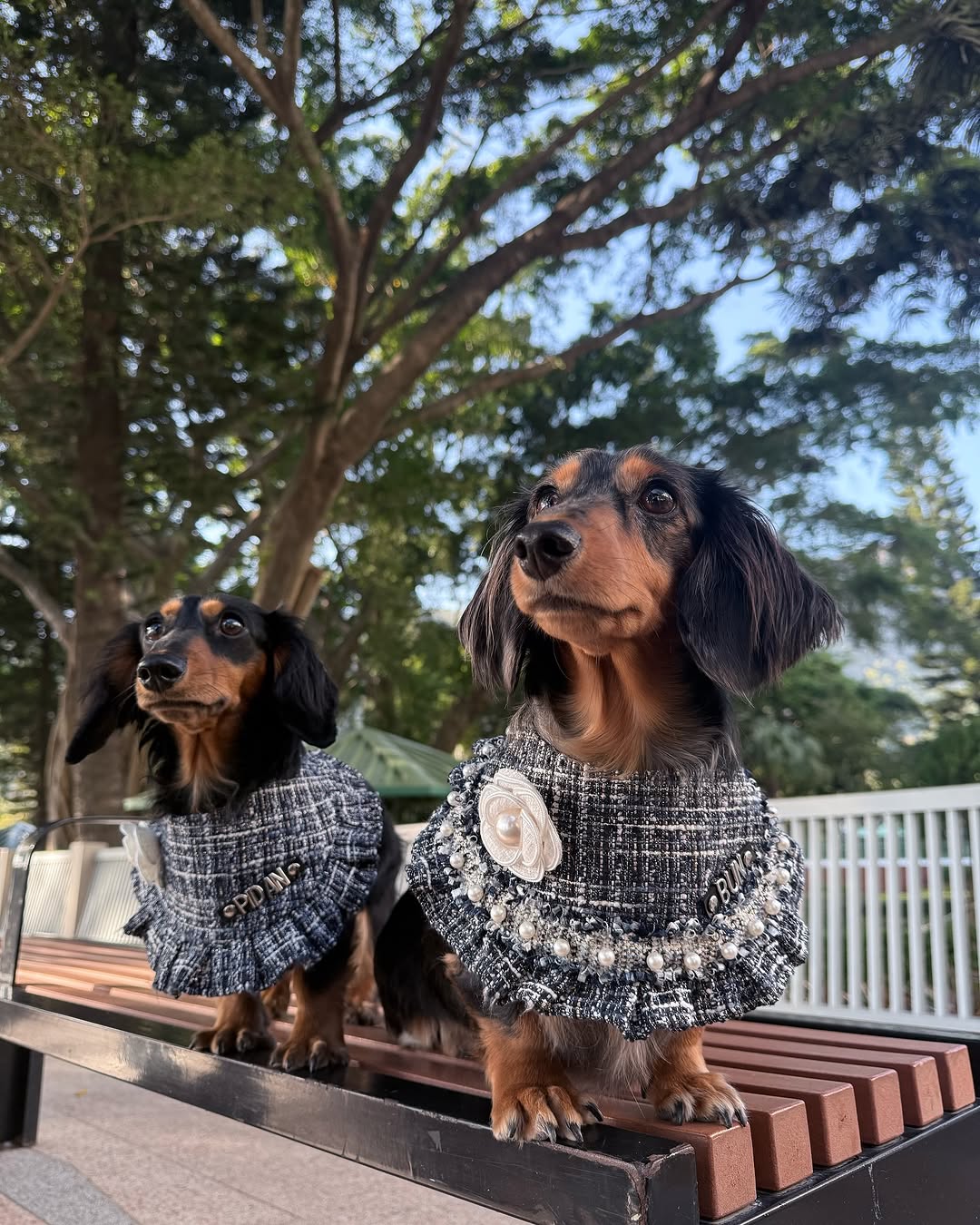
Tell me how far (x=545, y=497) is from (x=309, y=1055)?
105 centimetres

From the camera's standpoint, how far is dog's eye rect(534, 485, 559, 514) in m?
1.54

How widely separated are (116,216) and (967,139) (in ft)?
17.8

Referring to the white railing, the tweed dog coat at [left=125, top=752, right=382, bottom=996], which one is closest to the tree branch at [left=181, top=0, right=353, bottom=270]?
the white railing

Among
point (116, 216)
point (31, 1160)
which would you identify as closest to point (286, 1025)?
point (31, 1160)

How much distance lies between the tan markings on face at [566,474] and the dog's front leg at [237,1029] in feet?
3.67

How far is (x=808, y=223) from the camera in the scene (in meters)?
7.66

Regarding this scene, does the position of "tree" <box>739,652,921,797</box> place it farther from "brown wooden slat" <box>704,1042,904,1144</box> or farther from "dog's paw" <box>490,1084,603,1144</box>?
"dog's paw" <box>490,1084,603,1144</box>

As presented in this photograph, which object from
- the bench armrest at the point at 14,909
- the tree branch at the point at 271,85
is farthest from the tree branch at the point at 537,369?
the bench armrest at the point at 14,909

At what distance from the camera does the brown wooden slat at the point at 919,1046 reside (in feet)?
5.45

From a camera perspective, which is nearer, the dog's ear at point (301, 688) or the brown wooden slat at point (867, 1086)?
the brown wooden slat at point (867, 1086)

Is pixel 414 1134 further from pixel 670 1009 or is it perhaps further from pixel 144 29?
pixel 144 29

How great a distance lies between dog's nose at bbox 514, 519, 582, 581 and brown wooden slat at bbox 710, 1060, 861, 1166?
80 centimetres

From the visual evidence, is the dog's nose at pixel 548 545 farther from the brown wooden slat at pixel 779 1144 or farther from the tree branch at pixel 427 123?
the tree branch at pixel 427 123

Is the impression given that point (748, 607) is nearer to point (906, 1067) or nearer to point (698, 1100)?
point (698, 1100)
